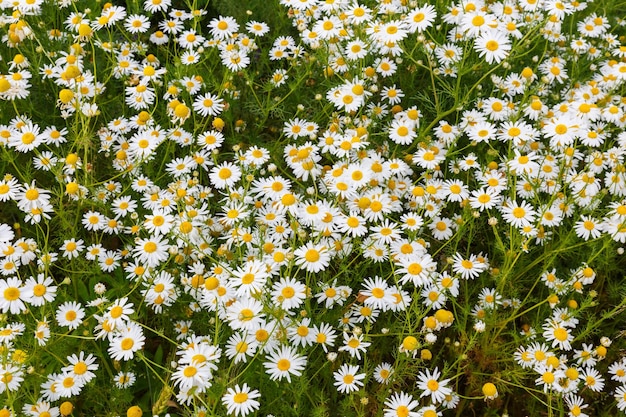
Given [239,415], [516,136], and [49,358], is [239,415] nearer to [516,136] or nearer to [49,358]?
[49,358]

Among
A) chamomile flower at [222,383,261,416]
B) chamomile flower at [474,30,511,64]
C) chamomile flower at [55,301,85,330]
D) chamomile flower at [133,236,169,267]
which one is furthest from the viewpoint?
chamomile flower at [474,30,511,64]

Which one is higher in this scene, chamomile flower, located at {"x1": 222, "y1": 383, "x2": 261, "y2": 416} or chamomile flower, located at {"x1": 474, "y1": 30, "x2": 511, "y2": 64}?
chamomile flower, located at {"x1": 474, "y1": 30, "x2": 511, "y2": 64}

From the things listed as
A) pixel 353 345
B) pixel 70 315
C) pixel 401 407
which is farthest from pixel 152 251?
pixel 401 407

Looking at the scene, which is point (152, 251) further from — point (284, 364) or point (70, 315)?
point (284, 364)

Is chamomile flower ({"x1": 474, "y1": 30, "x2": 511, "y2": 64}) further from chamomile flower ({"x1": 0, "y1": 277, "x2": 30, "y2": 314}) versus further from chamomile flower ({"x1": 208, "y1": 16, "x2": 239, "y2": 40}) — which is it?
chamomile flower ({"x1": 0, "y1": 277, "x2": 30, "y2": 314})

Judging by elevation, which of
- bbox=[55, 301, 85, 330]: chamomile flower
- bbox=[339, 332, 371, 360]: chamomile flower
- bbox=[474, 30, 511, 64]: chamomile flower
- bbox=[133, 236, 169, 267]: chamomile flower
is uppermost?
bbox=[474, 30, 511, 64]: chamomile flower

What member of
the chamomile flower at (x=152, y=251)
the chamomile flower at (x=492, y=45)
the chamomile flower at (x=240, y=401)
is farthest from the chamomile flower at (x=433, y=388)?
the chamomile flower at (x=492, y=45)

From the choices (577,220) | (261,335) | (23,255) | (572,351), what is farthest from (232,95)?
(572,351)

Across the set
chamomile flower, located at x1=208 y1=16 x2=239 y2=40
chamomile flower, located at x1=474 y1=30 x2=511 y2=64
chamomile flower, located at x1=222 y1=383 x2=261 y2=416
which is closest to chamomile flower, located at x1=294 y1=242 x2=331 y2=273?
chamomile flower, located at x1=222 y1=383 x2=261 y2=416
